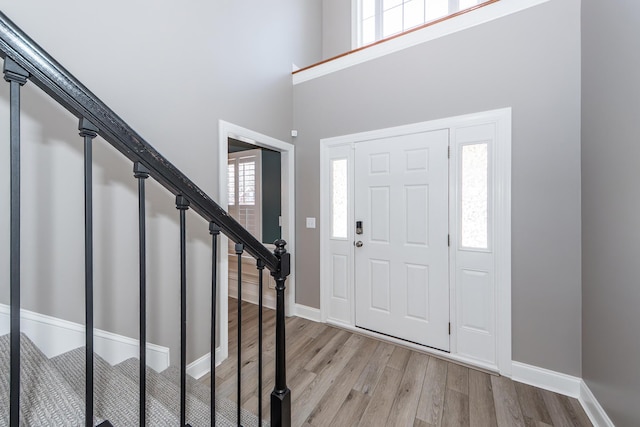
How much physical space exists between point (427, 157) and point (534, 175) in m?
0.77

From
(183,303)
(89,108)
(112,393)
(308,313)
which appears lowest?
(308,313)

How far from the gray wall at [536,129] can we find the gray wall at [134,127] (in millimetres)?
1724

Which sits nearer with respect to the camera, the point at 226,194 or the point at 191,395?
the point at 191,395

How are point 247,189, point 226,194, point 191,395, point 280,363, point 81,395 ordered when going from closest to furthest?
point 81,395 → point 280,363 → point 191,395 → point 226,194 → point 247,189

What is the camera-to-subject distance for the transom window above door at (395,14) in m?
3.14

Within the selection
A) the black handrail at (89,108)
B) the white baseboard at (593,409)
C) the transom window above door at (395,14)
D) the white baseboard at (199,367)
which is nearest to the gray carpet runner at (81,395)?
the white baseboard at (199,367)

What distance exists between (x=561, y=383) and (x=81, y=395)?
2.78 m

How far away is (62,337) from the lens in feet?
4.40

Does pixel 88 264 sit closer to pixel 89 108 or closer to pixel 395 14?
pixel 89 108

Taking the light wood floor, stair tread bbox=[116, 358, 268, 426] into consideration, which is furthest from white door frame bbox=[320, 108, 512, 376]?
stair tread bbox=[116, 358, 268, 426]

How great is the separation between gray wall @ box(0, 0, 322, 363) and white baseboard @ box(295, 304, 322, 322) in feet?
3.96

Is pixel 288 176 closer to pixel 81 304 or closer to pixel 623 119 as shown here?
pixel 81 304

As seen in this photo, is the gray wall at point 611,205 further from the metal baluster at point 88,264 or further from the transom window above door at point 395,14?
the metal baluster at point 88,264

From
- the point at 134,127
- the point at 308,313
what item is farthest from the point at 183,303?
→ the point at 308,313
